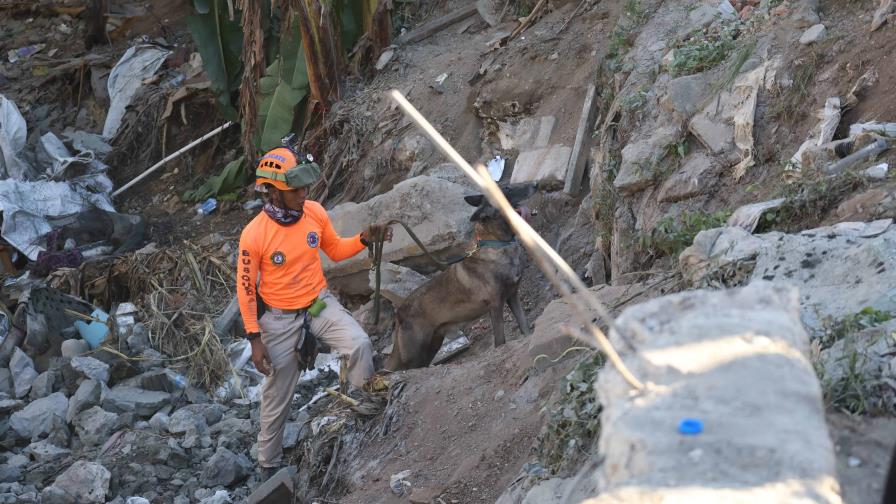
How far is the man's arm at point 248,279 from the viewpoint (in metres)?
6.55

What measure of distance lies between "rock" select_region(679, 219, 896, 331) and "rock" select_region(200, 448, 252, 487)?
3.81m

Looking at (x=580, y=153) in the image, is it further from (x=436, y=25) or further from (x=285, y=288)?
(x=436, y=25)

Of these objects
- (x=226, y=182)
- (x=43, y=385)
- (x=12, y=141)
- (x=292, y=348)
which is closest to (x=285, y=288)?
(x=292, y=348)

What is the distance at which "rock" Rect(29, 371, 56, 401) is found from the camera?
9.36 m

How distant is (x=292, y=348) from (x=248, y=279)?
598 mm

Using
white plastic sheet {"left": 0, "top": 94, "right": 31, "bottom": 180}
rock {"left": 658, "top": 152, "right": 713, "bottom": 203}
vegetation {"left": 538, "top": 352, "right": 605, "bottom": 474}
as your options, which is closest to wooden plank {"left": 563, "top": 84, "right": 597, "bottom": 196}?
rock {"left": 658, "top": 152, "right": 713, "bottom": 203}

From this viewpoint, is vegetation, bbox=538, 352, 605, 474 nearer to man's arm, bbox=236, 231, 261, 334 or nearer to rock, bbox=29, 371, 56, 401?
man's arm, bbox=236, 231, 261, 334

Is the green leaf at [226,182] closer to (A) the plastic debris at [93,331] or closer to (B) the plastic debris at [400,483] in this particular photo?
(A) the plastic debris at [93,331]

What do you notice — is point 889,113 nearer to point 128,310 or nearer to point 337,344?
point 337,344

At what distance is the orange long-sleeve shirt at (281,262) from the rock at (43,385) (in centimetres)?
366

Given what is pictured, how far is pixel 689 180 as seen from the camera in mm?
7043

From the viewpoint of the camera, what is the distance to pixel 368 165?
12.1 meters

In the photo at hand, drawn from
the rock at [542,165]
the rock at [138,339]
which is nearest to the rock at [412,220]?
the rock at [542,165]

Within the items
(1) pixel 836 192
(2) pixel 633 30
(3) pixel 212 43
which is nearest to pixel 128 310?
(3) pixel 212 43
